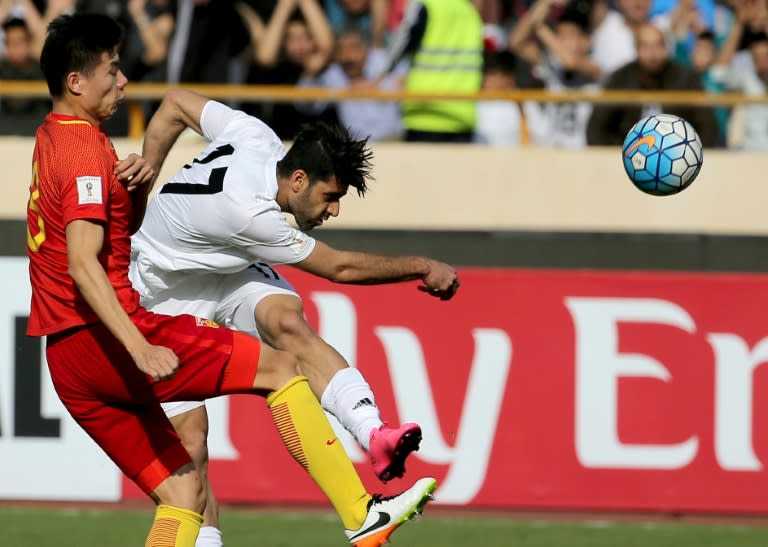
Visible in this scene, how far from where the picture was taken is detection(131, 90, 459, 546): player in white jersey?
6156mm

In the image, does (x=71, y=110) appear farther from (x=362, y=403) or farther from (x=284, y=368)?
(x=362, y=403)

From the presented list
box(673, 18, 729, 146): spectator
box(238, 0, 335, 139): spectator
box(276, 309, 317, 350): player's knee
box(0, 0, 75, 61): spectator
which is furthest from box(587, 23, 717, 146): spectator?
box(276, 309, 317, 350): player's knee

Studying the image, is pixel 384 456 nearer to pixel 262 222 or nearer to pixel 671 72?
pixel 262 222

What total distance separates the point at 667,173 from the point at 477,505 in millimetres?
2995

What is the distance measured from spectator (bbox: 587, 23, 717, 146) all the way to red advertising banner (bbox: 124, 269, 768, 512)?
3.64ft

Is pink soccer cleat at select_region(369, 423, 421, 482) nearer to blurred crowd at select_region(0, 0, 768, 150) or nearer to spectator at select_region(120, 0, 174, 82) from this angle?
blurred crowd at select_region(0, 0, 768, 150)

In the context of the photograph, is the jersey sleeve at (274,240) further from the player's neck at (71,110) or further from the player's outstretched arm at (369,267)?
the player's neck at (71,110)

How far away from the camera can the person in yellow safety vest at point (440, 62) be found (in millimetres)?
9930

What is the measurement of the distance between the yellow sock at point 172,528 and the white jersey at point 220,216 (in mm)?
1159

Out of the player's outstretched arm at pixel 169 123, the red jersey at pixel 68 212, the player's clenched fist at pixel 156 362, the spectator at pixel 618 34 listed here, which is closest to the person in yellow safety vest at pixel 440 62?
the spectator at pixel 618 34

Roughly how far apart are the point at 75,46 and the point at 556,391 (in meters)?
4.63

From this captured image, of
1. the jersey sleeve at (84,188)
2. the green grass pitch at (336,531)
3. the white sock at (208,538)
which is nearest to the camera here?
the jersey sleeve at (84,188)

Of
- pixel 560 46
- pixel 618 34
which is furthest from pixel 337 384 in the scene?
pixel 618 34

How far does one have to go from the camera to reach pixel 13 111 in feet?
32.8
